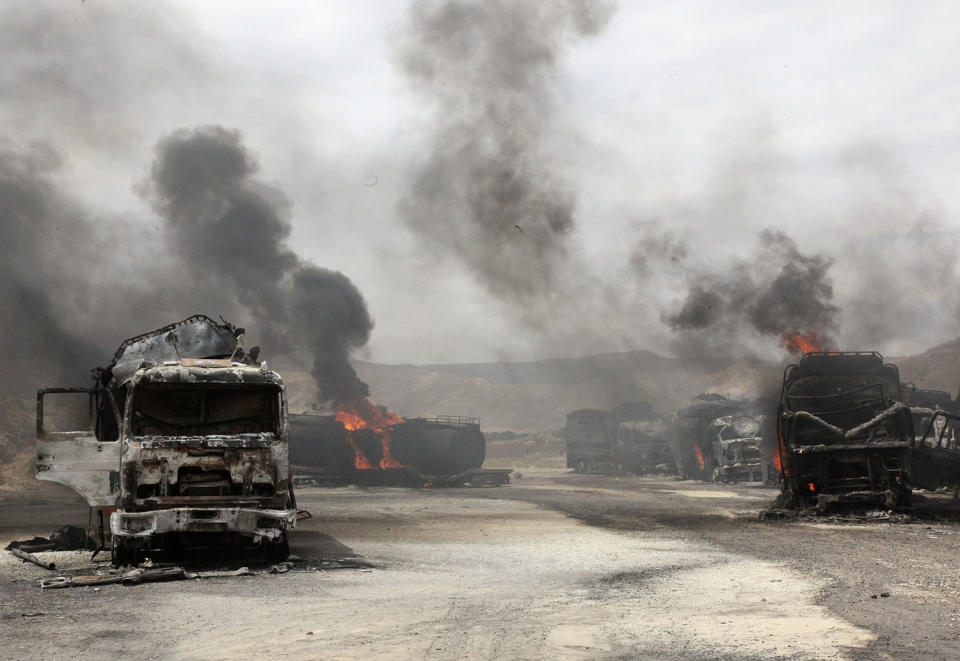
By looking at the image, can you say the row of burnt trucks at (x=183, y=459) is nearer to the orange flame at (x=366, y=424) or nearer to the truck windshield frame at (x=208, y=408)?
the truck windshield frame at (x=208, y=408)

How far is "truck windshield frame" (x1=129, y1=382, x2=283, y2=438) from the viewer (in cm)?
1259

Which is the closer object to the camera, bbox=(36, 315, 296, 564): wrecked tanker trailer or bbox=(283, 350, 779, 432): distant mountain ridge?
bbox=(36, 315, 296, 564): wrecked tanker trailer

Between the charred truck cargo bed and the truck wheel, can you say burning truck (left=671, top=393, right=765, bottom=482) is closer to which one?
the charred truck cargo bed

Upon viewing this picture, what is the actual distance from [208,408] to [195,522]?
167 cm

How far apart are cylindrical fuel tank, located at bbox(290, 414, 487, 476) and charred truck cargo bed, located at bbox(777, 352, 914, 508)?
18513mm

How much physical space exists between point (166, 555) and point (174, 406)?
1953 mm

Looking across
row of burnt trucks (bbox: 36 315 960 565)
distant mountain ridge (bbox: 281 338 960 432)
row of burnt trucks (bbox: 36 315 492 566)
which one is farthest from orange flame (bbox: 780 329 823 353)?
distant mountain ridge (bbox: 281 338 960 432)

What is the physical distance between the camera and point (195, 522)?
11.8 meters

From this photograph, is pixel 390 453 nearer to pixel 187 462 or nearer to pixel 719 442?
pixel 719 442

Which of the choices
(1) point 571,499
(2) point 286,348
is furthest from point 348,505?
(2) point 286,348

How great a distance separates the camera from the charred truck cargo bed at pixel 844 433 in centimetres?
1809

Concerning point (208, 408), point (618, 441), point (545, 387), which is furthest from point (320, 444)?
point (545, 387)

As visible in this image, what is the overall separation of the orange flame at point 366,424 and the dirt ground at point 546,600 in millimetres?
19741

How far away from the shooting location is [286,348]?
48.5 meters
